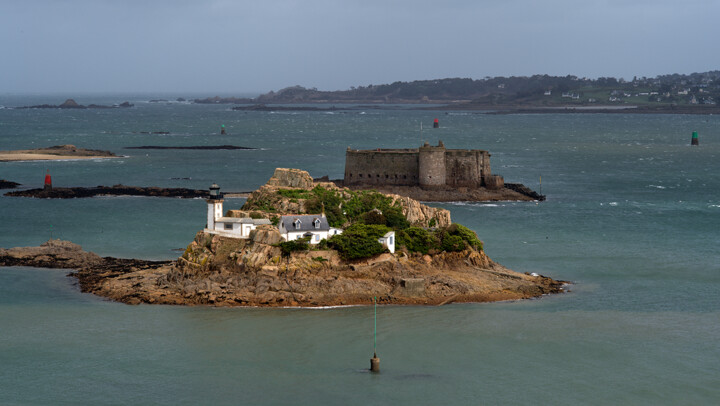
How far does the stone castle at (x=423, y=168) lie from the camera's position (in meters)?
79.2

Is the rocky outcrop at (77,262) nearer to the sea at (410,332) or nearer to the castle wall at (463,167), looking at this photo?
the sea at (410,332)

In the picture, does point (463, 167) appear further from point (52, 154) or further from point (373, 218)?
point (52, 154)

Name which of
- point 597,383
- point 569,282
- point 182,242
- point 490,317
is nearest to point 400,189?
point 182,242

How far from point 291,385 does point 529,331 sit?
10944 millimetres

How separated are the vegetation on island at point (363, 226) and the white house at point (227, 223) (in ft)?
6.15

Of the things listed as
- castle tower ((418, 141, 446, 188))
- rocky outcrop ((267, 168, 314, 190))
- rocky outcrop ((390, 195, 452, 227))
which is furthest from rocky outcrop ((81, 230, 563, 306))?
castle tower ((418, 141, 446, 188))

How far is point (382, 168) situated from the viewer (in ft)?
264

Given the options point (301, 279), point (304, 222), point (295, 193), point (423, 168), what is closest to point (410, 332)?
point (301, 279)

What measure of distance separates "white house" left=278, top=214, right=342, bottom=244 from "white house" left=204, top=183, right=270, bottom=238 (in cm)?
118

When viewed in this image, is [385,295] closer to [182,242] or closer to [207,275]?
[207,275]

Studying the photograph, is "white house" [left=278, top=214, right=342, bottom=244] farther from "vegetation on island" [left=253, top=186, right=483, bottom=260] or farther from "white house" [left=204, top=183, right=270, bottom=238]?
"white house" [left=204, top=183, right=270, bottom=238]

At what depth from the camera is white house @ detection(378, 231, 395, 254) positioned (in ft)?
157

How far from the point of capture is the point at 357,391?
3516cm

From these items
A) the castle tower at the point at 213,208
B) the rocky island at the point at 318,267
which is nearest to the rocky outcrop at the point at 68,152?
the rocky island at the point at 318,267
